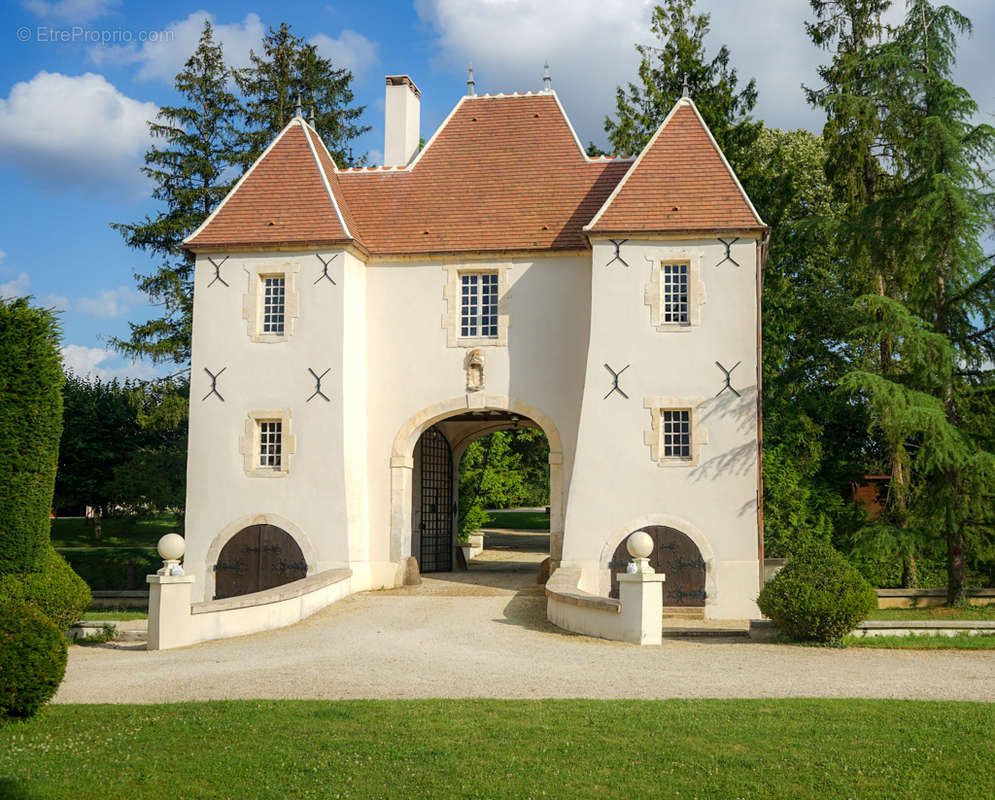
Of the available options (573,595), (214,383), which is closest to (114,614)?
(214,383)

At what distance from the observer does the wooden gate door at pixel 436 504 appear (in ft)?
71.2

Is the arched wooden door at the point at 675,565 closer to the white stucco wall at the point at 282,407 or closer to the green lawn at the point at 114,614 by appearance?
the white stucco wall at the point at 282,407

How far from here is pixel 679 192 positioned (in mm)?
18859

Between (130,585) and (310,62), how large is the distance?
55.3 ft

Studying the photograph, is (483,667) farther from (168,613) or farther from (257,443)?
(257,443)

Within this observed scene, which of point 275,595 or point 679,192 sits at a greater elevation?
point 679,192

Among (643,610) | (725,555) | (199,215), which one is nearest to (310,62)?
(199,215)

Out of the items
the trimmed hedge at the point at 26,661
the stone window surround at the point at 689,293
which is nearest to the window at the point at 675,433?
the stone window surround at the point at 689,293

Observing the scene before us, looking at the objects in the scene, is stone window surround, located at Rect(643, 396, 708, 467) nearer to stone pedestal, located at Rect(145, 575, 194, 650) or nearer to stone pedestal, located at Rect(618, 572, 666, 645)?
stone pedestal, located at Rect(618, 572, 666, 645)

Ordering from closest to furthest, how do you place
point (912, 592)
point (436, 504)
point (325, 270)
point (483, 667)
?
point (483, 667), point (325, 270), point (912, 592), point (436, 504)

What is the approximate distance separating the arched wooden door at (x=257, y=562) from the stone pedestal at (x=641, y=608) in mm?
A: 7440

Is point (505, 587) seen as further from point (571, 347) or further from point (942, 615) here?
point (942, 615)

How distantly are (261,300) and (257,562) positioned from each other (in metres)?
5.06

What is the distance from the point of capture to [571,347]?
19078 millimetres
